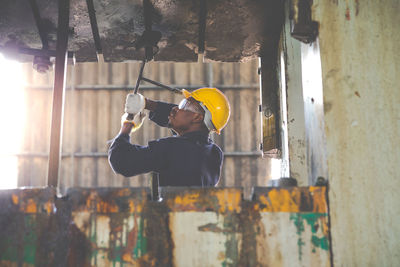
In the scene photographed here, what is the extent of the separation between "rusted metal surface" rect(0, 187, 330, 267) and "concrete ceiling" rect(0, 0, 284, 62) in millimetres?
1309

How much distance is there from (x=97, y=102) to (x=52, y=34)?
708cm

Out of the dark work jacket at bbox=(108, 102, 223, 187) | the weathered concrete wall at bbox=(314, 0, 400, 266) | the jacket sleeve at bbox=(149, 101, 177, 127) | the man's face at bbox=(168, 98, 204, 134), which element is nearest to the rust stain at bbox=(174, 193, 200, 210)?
the weathered concrete wall at bbox=(314, 0, 400, 266)

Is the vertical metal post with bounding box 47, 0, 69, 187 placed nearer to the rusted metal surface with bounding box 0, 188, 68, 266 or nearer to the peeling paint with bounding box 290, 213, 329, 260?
the rusted metal surface with bounding box 0, 188, 68, 266

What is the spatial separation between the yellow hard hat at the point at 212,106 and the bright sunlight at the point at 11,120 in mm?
7468

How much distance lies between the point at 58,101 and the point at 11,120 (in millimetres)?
8268

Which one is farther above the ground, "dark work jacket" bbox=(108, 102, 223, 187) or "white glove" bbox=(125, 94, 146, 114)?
"white glove" bbox=(125, 94, 146, 114)

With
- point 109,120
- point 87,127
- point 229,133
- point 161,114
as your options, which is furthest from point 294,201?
point 87,127

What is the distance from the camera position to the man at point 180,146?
225 cm

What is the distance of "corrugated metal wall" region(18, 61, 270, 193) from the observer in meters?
9.17

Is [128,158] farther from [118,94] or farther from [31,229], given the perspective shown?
[118,94]

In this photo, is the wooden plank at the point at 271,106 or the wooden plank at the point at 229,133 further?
the wooden plank at the point at 229,133

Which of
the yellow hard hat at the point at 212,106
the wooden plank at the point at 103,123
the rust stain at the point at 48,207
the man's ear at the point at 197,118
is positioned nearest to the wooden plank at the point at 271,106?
the yellow hard hat at the point at 212,106

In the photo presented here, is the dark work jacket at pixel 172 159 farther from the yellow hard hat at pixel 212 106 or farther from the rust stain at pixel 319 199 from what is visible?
the rust stain at pixel 319 199

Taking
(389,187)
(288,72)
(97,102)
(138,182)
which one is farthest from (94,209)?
(97,102)
